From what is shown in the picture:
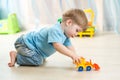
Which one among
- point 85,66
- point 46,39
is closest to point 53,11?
point 46,39

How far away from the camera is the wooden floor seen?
3.75ft

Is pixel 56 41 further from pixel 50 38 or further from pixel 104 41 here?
pixel 104 41

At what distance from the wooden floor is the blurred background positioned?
0.29 m

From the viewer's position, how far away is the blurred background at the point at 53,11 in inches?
79.0

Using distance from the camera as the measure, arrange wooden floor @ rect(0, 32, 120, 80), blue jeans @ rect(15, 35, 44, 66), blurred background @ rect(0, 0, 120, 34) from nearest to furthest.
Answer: wooden floor @ rect(0, 32, 120, 80) → blue jeans @ rect(15, 35, 44, 66) → blurred background @ rect(0, 0, 120, 34)

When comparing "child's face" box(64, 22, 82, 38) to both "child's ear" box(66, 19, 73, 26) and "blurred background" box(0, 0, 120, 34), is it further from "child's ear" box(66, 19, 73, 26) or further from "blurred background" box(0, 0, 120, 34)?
"blurred background" box(0, 0, 120, 34)

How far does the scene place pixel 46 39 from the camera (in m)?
1.27

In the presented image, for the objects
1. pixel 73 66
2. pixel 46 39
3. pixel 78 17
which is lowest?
pixel 73 66

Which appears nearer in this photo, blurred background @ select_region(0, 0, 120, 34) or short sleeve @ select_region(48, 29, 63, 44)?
short sleeve @ select_region(48, 29, 63, 44)

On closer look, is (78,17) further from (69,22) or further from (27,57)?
(27,57)

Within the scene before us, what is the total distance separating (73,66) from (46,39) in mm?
190

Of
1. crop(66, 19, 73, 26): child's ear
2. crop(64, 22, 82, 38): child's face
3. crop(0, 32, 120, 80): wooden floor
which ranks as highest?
crop(66, 19, 73, 26): child's ear

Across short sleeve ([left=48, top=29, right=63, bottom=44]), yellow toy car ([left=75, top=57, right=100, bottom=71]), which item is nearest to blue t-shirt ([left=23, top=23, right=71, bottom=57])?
short sleeve ([left=48, top=29, right=63, bottom=44])

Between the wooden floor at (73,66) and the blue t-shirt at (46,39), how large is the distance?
0.08 meters
